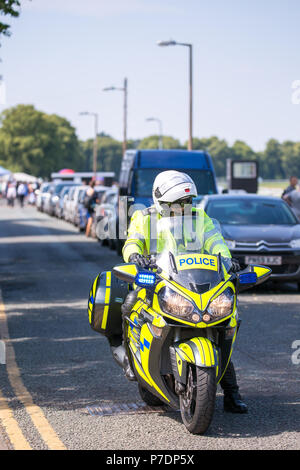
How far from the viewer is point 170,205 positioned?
596cm

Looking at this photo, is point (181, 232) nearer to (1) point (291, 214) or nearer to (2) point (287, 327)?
(2) point (287, 327)

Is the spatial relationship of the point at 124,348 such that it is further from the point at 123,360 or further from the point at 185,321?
the point at 185,321

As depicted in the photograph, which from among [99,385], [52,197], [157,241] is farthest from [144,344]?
[52,197]

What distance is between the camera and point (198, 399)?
5.40 m

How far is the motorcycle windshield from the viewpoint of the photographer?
547 cm

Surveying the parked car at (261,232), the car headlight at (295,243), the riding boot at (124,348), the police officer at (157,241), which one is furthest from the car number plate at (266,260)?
the police officer at (157,241)

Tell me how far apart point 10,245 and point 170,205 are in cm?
2043

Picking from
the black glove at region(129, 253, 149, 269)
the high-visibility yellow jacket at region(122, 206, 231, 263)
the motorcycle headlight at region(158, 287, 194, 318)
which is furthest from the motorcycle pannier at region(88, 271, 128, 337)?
the motorcycle headlight at region(158, 287, 194, 318)

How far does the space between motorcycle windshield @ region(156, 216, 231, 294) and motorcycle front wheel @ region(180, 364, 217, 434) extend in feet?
1.61

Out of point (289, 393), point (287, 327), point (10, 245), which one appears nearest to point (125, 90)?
point (10, 245)

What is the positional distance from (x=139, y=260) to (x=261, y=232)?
8.82 m

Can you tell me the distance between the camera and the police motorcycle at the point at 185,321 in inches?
212

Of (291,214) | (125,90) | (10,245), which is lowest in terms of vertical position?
(10,245)

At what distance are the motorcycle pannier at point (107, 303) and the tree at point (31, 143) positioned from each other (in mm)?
125943
